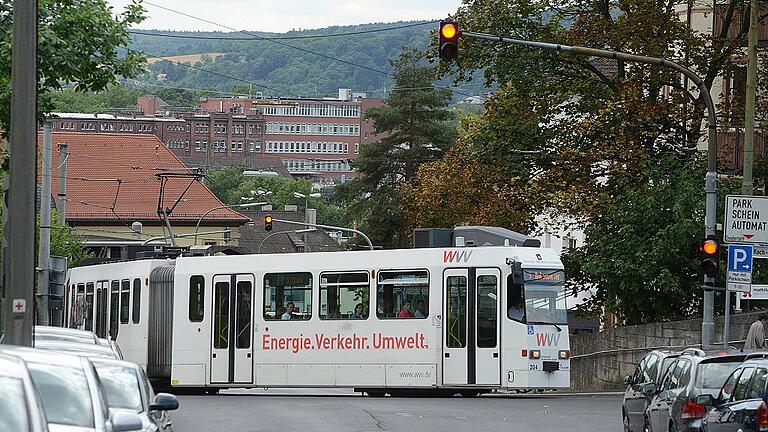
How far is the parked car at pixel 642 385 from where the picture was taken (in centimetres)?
1950

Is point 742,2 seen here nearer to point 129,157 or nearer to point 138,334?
point 138,334

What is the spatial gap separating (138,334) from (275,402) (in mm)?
7632

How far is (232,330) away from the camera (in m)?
32.5

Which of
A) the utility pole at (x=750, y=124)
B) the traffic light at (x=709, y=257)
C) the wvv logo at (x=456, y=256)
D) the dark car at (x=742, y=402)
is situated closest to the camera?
the dark car at (x=742, y=402)

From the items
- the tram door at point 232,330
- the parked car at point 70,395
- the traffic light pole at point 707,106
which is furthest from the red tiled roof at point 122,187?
the parked car at point 70,395

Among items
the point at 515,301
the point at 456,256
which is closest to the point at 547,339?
the point at 515,301

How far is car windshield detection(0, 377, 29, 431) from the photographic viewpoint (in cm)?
862

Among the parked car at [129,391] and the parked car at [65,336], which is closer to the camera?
the parked car at [129,391]

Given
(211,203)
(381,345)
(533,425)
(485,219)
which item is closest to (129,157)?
(211,203)

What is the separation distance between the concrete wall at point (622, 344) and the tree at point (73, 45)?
16103 millimetres

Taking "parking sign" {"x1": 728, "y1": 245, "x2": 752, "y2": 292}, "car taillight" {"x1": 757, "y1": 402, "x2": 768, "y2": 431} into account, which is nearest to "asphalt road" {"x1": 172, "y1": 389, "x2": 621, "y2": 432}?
"parking sign" {"x1": 728, "y1": 245, "x2": 752, "y2": 292}

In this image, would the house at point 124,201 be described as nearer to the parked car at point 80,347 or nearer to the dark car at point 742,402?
the parked car at point 80,347

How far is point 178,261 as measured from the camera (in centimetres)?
3359

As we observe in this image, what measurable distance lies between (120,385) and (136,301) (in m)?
22.5
